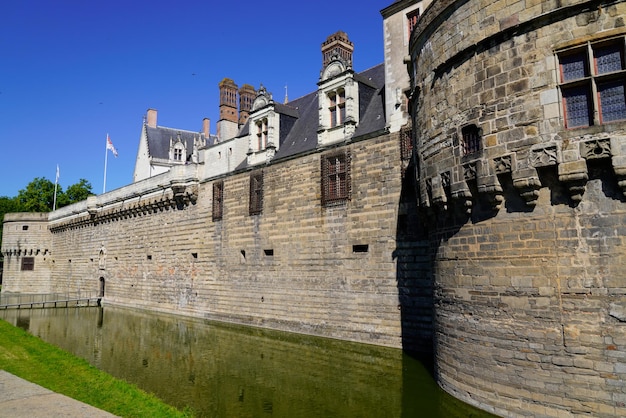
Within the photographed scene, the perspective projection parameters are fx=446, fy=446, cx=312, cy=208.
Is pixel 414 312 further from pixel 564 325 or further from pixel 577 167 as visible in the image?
pixel 577 167

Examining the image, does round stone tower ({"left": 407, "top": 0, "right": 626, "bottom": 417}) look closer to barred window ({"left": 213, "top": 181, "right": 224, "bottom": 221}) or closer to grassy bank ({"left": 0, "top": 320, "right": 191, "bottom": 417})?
grassy bank ({"left": 0, "top": 320, "right": 191, "bottom": 417})

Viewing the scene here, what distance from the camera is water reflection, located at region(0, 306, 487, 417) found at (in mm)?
8906

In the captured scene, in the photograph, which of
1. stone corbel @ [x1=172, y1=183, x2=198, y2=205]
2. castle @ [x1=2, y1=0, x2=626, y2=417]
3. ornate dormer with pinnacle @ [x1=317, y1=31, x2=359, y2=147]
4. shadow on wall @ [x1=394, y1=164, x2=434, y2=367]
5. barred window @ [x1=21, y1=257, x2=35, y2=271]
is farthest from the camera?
barred window @ [x1=21, y1=257, x2=35, y2=271]

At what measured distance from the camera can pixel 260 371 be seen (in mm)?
11812

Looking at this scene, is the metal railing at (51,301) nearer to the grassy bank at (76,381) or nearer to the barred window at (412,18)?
the grassy bank at (76,381)

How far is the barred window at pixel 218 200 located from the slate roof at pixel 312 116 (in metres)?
1.64

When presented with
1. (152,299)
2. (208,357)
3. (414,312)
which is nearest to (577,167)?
(414,312)

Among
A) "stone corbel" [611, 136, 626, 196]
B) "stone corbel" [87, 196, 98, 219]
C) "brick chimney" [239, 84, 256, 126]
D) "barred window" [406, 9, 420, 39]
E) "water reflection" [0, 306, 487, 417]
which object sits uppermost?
"brick chimney" [239, 84, 256, 126]

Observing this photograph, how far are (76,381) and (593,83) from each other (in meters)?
10.4

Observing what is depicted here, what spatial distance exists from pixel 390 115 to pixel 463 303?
26.6 feet

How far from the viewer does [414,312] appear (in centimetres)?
1316

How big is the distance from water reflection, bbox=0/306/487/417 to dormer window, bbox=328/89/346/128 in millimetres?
8087

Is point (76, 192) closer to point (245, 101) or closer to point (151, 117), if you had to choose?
point (151, 117)

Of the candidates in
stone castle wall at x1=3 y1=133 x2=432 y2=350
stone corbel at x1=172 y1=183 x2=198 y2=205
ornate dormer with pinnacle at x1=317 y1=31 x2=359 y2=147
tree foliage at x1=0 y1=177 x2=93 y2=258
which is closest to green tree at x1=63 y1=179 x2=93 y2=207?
tree foliage at x1=0 y1=177 x2=93 y2=258
